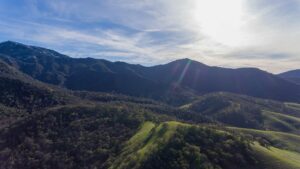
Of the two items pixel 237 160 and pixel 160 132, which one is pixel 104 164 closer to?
pixel 160 132

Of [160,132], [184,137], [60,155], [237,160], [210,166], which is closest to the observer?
[210,166]

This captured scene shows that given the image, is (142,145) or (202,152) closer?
(202,152)

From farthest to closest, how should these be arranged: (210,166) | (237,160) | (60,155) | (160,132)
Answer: (60,155), (160,132), (237,160), (210,166)

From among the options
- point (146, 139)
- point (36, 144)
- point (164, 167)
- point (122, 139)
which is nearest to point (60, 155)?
point (36, 144)

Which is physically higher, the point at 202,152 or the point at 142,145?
the point at 202,152

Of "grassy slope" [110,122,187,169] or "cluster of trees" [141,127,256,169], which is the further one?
"grassy slope" [110,122,187,169]

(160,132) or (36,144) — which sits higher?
(160,132)

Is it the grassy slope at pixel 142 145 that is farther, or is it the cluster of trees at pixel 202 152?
the grassy slope at pixel 142 145

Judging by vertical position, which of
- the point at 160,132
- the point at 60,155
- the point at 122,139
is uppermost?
the point at 160,132
